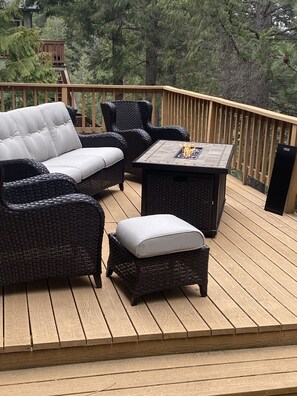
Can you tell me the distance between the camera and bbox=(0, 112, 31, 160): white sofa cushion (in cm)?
423

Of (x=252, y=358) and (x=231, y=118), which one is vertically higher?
(x=231, y=118)

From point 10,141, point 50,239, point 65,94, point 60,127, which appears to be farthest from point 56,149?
point 65,94

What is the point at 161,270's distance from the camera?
3.11m

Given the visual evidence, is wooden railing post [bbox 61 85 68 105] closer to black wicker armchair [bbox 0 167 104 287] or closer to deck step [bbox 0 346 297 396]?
black wicker armchair [bbox 0 167 104 287]

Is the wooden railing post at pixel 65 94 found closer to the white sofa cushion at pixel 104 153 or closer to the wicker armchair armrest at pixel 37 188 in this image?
the white sofa cushion at pixel 104 153

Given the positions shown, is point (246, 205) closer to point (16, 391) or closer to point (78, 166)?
point (78, 166)

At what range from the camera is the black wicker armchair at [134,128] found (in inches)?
235

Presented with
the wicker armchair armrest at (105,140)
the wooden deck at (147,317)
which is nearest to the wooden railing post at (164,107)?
the wicker armchair armrest at (105,140)

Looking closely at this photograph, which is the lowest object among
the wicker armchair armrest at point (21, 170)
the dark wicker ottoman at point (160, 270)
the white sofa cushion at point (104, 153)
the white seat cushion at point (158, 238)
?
the dark wicker ottoman at point (160, 270)

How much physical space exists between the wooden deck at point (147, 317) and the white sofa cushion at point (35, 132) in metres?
1.41

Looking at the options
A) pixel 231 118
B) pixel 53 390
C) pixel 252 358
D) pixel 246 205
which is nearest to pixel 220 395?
pixel 252 358

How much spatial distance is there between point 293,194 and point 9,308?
2982 millimetres

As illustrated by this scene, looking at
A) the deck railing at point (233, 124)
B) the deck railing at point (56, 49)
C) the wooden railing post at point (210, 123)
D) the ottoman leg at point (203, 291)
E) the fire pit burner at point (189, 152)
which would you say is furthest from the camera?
the deck railing at point (56, 49)

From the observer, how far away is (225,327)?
2877mm
